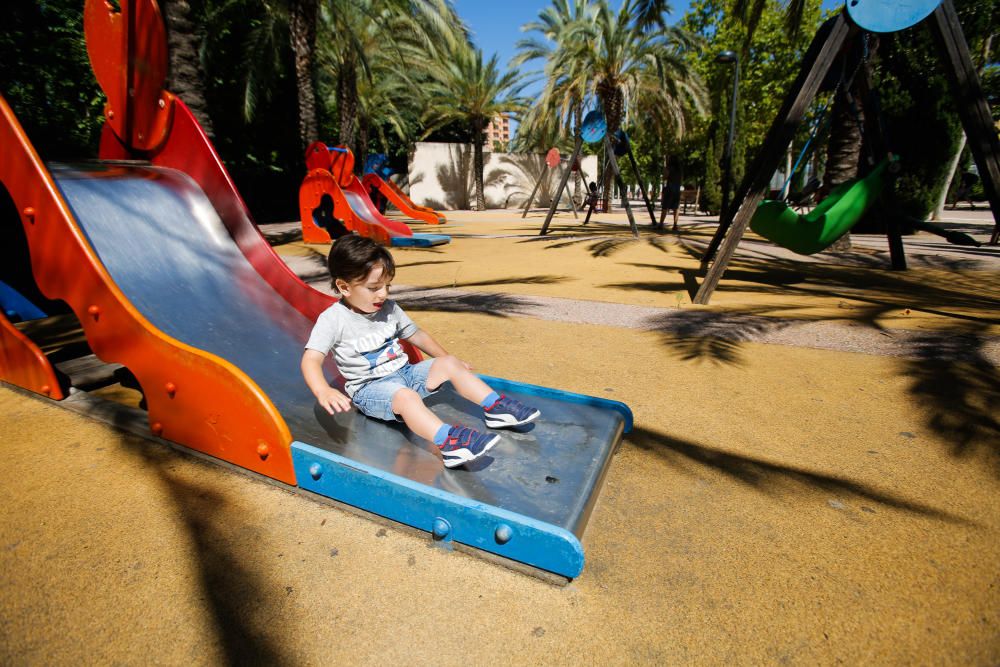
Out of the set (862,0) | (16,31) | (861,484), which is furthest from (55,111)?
(861,484)

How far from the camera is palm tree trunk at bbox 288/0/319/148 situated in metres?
10.8

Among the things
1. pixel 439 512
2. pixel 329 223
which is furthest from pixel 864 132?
pixel 329 223

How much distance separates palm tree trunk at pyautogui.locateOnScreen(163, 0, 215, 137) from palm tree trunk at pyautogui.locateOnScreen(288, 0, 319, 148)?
159 inches

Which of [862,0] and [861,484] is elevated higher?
[862,0]

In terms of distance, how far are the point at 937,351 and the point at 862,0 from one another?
3067 mm

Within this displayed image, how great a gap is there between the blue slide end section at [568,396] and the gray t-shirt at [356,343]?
51 cm

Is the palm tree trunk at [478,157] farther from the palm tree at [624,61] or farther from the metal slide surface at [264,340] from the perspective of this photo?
the metal slide surface at [264,340]

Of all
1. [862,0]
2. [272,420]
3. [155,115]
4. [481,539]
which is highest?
[862,0]

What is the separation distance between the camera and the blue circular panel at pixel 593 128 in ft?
36.4

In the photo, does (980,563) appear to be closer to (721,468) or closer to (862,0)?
(721,468)

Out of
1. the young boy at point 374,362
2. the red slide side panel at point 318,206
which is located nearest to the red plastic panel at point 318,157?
the red slide side panel at point 318,206

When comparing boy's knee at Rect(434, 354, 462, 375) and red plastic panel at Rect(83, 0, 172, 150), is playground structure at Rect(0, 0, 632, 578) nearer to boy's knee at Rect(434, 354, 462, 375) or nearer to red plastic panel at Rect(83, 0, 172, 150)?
red plastic panel at Rect(83, 0, 172, 150)

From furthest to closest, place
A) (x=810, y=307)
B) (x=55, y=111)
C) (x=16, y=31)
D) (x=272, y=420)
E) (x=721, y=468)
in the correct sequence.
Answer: (x=55, y=111), (x=16, y=31), (x=810, y=307), (x=721, y=468), (x=272, y=420)

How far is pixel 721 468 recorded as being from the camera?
2246 millimetres
